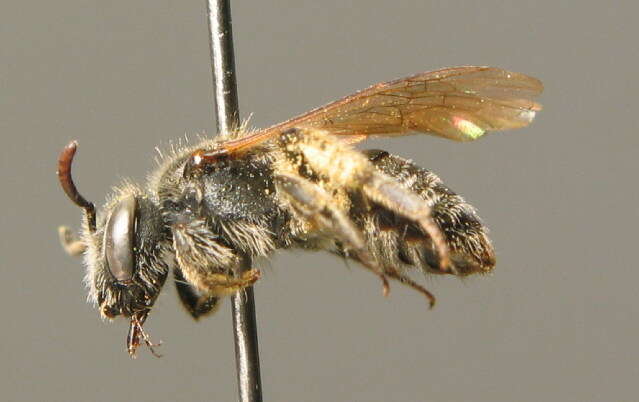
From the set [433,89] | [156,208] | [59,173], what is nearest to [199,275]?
[156,208]

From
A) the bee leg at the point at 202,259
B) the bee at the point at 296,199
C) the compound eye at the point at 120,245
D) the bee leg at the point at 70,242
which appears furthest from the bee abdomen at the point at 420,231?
the bee leg at the point at 70,242

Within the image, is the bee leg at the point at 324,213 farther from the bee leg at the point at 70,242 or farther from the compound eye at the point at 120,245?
the bee leg at the point at 70,242

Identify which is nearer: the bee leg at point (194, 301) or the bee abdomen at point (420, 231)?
the bee abdomen at point (420, 231)

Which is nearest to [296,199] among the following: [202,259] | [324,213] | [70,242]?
[324,213]

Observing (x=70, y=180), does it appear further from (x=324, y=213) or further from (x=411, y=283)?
(x=411, y=283)

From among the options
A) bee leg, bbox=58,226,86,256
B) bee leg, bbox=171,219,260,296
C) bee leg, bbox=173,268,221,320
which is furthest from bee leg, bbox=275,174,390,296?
bee leg, bbox=58,226,86,256

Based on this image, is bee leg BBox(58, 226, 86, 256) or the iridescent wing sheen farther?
bee leg BBox(58, 226, 86, 256)

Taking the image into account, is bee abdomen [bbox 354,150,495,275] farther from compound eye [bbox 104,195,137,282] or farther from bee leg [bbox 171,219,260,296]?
compound eye [bbox 104,195,137,282]
